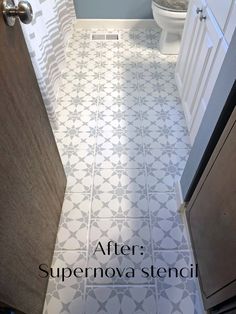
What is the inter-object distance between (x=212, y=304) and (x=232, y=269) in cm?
30

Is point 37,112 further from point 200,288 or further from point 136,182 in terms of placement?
point 200,288

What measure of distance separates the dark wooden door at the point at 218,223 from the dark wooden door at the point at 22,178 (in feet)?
2.07

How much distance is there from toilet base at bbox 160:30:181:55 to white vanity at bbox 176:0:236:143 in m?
0.41

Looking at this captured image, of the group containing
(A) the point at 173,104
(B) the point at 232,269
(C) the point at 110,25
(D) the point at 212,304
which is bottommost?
(D) the point at 212,304

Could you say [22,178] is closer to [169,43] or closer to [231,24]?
[231,24]

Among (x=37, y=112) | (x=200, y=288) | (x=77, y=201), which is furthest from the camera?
(x=77, y=201)

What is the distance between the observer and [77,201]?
1.42 metres

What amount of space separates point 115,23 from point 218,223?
7.49ft

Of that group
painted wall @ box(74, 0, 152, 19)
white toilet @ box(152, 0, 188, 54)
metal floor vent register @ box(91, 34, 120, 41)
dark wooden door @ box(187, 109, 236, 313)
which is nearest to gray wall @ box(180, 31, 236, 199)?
dark wooden door @ box(187, 109, 236, 313)

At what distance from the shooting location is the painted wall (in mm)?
2375

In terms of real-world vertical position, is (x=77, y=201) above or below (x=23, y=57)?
below

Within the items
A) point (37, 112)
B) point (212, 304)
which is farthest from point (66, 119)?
point (212, 304)

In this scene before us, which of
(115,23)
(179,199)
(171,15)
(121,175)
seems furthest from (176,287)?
(115,23)

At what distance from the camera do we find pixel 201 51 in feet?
4.62
